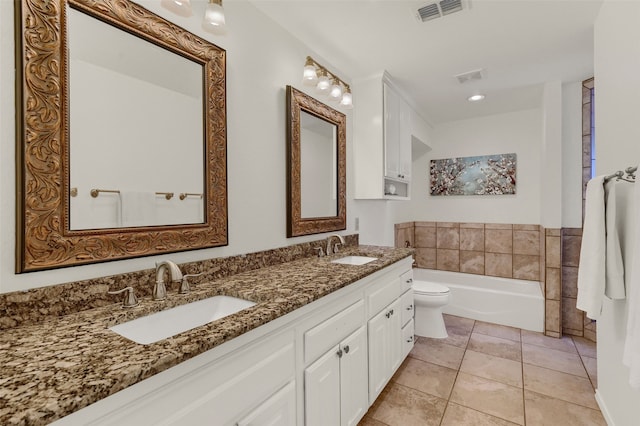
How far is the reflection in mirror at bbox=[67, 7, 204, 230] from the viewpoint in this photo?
3.50 feet

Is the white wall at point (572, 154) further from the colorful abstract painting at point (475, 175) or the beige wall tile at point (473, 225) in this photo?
the beige wall tile at point (473, 225)

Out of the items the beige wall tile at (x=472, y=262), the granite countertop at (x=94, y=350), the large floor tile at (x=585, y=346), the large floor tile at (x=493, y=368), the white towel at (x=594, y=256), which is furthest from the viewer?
the beige wall tile at (x=472, y=262)

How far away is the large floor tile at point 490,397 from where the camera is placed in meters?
1.84

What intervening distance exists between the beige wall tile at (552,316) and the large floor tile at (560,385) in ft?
2.61

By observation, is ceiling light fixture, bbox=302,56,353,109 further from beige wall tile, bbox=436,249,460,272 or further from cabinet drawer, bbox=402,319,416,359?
beige wall tile, bbox=436,249,460,272

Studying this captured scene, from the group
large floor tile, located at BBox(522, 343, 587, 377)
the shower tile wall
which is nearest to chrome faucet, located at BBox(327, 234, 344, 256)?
the shower tile wall

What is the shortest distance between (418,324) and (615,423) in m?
1.45

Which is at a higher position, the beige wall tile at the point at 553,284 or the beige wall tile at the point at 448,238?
the beige wall tile at the point at 448,238

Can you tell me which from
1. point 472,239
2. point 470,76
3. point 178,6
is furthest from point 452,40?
point 472,239

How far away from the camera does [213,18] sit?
1.27 m

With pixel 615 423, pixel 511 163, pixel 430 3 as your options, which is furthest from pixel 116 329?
pixel 511 163

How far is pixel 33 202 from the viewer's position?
94cm

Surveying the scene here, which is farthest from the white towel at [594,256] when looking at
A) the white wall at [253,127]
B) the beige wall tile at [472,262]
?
the beige wall tile at [472,262]

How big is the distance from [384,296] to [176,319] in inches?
48.6
